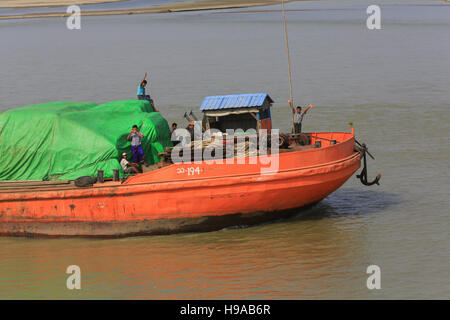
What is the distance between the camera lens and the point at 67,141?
14.8 meters

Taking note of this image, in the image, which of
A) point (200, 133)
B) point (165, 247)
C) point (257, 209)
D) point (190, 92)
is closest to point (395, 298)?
point (257, 209)

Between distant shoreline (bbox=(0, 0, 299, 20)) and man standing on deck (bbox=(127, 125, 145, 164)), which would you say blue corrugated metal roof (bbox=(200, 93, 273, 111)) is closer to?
man standing on deck (bbox=(127, 125, 145, 164))

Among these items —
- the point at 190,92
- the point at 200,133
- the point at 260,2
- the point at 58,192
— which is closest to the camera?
the point at 58,192

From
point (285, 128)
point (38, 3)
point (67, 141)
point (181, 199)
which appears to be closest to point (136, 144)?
point (67, 141)

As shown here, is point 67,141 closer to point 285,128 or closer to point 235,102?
point 235,102

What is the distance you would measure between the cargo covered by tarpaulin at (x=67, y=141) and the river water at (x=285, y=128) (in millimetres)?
1530

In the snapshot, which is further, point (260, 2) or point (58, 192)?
point (260, 2)

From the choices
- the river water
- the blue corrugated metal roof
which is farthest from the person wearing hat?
the blue corrugated metal roof

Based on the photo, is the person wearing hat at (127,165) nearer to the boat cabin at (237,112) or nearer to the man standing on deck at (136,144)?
the man standing on deck at (136,144)

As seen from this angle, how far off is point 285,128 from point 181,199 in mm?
9874
